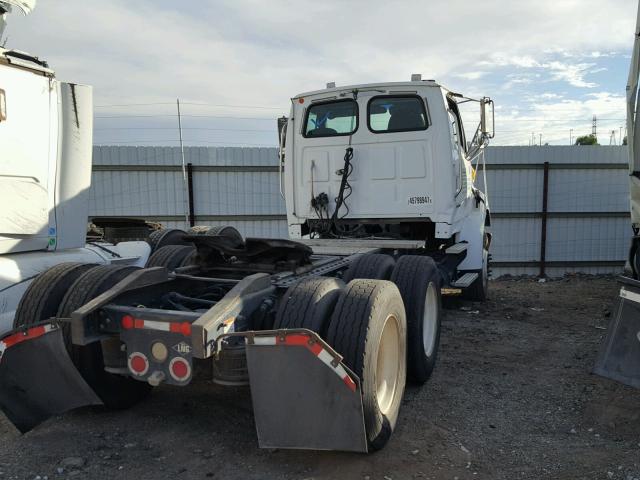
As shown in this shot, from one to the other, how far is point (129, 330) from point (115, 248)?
307 centimetres

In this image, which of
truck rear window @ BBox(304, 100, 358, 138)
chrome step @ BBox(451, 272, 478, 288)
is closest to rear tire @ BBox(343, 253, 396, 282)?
truck rear window @ BBox(304, 100, 358, 138)

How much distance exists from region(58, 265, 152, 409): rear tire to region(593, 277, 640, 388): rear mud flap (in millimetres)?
3567

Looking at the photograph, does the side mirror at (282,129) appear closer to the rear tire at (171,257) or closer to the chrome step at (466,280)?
the rear tire at (171,257)

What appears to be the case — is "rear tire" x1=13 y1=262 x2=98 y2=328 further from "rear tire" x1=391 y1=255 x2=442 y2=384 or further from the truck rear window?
the truck rear window

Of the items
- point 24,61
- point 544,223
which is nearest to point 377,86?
point 24,61

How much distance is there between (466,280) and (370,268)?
10.9ft

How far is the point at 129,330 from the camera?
324 centimetres

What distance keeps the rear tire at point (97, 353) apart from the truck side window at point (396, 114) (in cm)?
377

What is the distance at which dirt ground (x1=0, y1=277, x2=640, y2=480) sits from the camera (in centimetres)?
323

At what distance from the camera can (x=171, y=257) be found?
5.41 metres

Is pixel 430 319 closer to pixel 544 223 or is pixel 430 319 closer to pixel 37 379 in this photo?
pixel 37 379

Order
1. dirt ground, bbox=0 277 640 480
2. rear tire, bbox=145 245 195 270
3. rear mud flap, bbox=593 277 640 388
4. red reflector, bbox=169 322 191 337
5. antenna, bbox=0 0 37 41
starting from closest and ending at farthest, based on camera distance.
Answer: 1. red reflector, bbox=169 322 191 337
2. dirt ground, bbox=0 277 640 480
3. rear mud flap, bbox=593 277 640 388
4. antenna, bbox=0 0 37 41
5. rear tire, bbox=145 245 195 270

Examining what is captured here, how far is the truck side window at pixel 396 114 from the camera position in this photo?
6.45 metres

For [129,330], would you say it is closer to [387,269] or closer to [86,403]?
[86,403]
